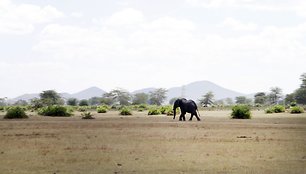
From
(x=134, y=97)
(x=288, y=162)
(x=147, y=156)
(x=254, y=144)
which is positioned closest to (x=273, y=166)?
(x=288, y=162)

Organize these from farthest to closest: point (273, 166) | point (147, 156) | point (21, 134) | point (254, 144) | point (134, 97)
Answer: point (134, 97), point (21, 134), point (254, 144), point (147, 156), point (273, 166)

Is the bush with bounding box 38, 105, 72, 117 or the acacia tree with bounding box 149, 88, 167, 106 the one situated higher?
the acacia tree with bounding box 149, 88, 167, 106

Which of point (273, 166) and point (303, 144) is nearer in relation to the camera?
point (273, 166)

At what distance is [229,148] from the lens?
20.0m

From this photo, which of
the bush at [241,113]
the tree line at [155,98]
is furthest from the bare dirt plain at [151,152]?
the tree line at [155,98]

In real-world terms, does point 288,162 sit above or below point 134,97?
below

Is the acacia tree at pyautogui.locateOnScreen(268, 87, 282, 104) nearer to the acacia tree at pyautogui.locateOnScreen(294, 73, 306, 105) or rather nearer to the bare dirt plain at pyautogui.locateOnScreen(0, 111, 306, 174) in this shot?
the acacia tree at pyautogui.locateOnScreen(294, 73, 306, 105)

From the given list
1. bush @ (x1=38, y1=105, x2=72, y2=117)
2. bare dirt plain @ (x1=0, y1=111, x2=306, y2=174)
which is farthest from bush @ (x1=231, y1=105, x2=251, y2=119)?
bare dirt plain @ (x1=0, y1=111, x2=306, y2=174)

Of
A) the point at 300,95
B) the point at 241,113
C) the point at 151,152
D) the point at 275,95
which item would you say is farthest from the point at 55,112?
the point at 275,95

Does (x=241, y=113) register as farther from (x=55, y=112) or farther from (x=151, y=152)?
(x=151, y=152)

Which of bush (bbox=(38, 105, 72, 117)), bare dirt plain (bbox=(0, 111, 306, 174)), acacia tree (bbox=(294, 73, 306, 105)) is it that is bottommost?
bare dirt plain (bbox=(0, 111, 306, 174))

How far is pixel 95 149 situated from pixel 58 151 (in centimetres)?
141

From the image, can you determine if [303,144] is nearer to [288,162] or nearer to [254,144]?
[254,144]

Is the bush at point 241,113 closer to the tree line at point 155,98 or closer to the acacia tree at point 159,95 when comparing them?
the tree line at point 155,98
